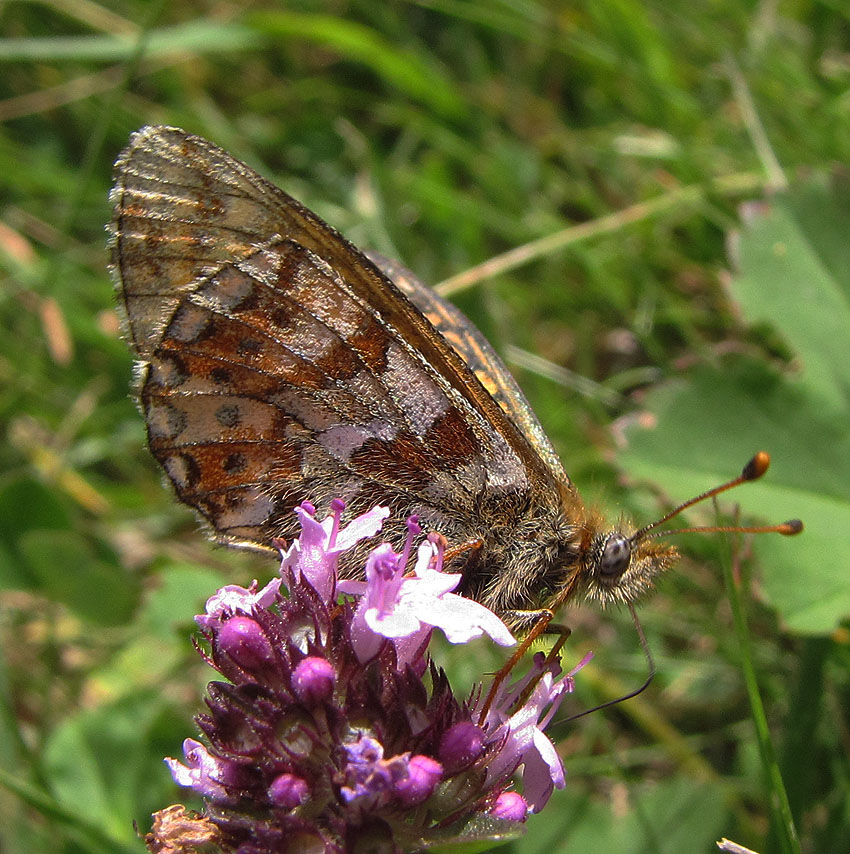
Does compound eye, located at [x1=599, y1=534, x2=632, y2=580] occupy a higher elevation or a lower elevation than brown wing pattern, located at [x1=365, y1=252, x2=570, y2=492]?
lower

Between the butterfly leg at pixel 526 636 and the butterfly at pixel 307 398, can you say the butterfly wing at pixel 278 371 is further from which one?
the butterfly leg at pixel 526 636

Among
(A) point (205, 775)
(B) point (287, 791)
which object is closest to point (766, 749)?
(B) point (287, 791)

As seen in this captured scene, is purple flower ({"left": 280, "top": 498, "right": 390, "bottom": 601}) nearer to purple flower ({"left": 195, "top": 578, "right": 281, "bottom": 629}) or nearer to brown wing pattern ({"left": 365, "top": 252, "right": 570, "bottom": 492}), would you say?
purple flower ({"left": 195, "top": 578, "right": 281, "bottom": 629})

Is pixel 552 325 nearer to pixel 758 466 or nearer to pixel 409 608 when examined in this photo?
pixel 758 466

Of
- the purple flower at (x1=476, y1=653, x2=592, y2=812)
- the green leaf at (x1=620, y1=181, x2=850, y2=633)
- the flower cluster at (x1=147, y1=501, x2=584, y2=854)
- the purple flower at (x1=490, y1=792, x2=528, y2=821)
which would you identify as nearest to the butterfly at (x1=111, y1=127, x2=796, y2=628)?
the purple flower at (x1=476, y1=653, x2=592, y2=812)

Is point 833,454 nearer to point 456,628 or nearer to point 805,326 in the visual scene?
point 805,326
